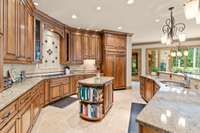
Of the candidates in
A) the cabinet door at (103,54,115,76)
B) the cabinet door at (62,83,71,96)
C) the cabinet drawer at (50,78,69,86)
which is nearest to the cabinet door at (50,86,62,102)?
the cabinet drawer at (50,78,69,86)

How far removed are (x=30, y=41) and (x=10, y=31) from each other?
1.27m

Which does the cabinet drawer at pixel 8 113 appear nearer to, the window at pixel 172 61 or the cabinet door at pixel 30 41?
the cabinet door at pixel 30 41

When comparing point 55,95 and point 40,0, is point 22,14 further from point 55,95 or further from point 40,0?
point 55,95

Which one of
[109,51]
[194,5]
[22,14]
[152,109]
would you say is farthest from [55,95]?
[194,5]

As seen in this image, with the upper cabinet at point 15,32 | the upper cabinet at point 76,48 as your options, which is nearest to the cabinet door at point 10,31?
the upper cabinet at point 15,32

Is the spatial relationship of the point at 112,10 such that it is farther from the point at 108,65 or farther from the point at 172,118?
the point at 172,118

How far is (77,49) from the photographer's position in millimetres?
6156

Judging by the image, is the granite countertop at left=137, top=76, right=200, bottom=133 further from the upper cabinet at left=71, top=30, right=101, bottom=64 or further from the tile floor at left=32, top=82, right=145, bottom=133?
the upper cabinet at left=71, top=30, right=101, bottom=64

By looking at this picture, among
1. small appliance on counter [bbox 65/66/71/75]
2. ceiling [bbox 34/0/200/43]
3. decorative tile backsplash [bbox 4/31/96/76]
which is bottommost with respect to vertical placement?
small appliance on counter [bbox 65/66/71/75]

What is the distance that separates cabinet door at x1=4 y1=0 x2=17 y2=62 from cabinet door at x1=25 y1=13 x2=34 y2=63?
779 millimetres

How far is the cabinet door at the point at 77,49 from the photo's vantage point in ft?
19.9

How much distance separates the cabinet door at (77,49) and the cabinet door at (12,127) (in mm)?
4319

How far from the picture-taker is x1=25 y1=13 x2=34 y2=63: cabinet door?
341cm

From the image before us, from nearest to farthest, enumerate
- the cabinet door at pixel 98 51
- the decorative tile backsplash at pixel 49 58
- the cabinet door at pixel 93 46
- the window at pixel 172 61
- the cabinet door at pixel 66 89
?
the decorative tile backsplash at pixel 49 58 < the cabinet door at pixel 66 89 < the cabinet door at pixel 93 46 < the cabinet door at pixel 98 51 < the window at pixel 172 61
